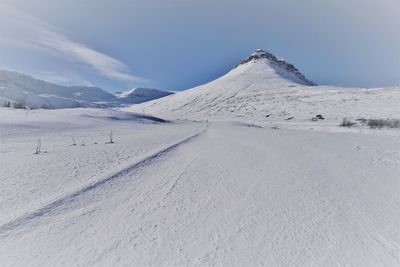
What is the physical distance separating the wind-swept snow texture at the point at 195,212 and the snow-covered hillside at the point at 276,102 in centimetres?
3732

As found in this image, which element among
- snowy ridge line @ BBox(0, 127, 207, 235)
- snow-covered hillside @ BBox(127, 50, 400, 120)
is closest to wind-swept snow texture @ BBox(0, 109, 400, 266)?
snowy ridge line @ BBox(0, 127, 207, 235)

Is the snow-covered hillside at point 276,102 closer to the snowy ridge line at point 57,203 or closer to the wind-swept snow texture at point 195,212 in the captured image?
the wind-swept snow texture at point 195,212

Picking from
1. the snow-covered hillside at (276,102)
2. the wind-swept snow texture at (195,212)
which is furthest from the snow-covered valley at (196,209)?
the snow-covered hillside at (276,102)

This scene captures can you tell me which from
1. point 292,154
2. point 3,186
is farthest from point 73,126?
point 292,154

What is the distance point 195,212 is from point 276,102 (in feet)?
228

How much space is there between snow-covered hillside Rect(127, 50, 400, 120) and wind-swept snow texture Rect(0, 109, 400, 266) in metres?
37.3

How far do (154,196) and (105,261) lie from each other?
2.09 metres

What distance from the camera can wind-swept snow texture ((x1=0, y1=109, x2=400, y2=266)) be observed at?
326 cm

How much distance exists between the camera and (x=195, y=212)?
445cm

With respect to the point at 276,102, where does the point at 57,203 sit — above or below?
below

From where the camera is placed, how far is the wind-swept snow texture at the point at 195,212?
128 inches

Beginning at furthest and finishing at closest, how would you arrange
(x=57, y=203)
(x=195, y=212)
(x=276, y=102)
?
(x=276, y=102) < (x=57, y=203) < (x=195, y=212)

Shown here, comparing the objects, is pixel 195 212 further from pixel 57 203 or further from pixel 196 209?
pixel 57 203

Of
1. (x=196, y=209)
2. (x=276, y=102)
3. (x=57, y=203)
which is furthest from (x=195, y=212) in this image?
(x=276, y=102)
